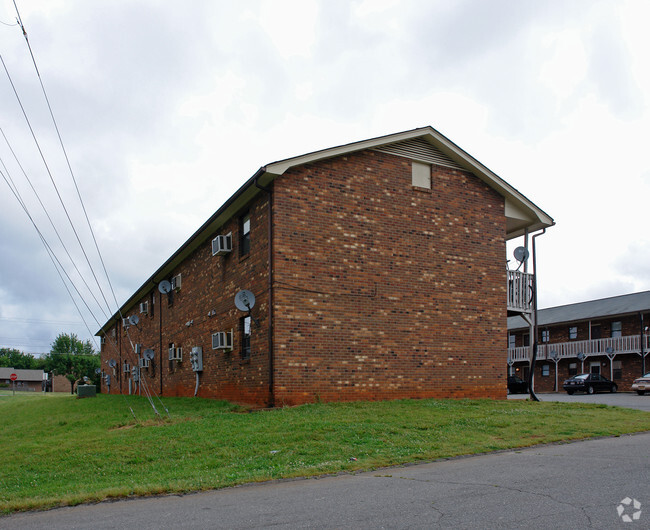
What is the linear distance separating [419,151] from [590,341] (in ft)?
93.6

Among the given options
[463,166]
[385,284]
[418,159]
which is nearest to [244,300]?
[385,284]

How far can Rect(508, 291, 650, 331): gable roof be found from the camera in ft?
127

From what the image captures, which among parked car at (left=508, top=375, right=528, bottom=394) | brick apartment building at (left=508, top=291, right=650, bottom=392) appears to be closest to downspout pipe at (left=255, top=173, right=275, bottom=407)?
parked car at (left=508, top=375, right=528, bottom=394)

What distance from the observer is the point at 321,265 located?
628 inches

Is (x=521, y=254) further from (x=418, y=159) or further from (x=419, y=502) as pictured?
(x=419, y=502)

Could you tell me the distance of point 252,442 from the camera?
34.6 ft

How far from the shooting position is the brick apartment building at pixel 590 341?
38188 millimetres

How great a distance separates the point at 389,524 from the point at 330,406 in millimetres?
8984

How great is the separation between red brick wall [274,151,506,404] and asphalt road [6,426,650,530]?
727cm

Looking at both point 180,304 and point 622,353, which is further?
point 622,353

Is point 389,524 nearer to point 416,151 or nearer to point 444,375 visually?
point 444,375

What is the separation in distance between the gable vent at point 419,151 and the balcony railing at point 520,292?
392cm

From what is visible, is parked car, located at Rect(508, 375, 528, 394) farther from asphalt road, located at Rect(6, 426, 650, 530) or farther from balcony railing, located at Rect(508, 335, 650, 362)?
asphalt road, located at Rect(6, 426, 650, 530)

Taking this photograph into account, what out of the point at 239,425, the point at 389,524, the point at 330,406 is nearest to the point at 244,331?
the point at 330,406
